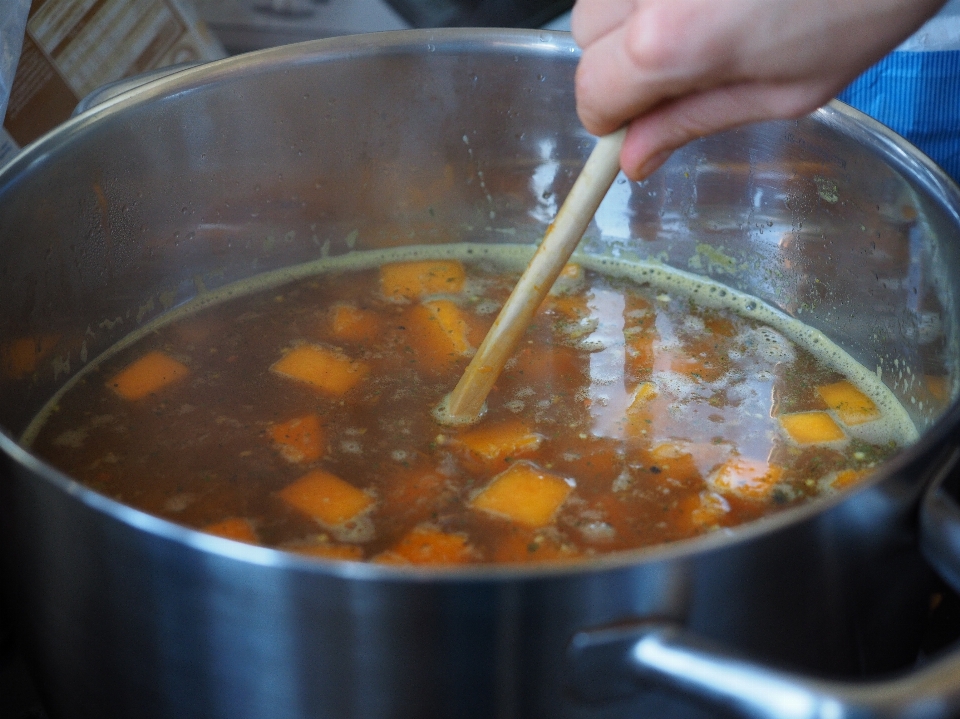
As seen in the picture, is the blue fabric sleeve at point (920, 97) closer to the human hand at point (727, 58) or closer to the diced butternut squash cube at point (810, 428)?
the diced butternut squash cube at point (810, 428)

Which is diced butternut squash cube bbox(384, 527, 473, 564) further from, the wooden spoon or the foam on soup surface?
the wooden spoon

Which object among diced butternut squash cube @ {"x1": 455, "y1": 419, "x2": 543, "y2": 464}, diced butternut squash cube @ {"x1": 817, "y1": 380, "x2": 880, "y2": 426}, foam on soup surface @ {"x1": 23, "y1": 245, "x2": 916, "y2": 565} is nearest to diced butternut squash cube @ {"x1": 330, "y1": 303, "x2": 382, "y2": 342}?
foam on soup surface @ {"x1": 23, "y1": 245, "x2": 916, "y2": 565}

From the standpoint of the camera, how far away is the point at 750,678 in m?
0.58

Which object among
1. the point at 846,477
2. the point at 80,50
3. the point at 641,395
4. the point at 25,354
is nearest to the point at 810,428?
the point at 846,477

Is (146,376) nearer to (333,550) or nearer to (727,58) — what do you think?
(333,550)

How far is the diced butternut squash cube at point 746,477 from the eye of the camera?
1.22 metres

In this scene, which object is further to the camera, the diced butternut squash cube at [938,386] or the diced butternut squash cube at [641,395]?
the diced butternut squash cube at [641,395]

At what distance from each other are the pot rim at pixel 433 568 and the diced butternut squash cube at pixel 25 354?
0.75 ft

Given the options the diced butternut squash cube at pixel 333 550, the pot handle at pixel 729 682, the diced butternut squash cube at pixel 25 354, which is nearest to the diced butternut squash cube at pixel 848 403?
the diced butternut squash cube at pixel 333 550

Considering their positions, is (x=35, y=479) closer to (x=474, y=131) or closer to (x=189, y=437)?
(x=189, y=437)

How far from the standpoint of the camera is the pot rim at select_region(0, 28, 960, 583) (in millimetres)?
610

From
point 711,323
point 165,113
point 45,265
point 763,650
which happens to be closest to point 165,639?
point 763,650

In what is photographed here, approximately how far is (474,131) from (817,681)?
1.15 m

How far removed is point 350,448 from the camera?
1.27 metres
